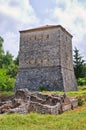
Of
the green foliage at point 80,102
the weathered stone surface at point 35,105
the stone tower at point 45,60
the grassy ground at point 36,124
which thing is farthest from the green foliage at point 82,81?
the grassy ground at point 36,124

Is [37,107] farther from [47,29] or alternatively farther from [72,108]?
[47,29]

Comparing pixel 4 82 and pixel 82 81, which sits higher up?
pixel 82 81

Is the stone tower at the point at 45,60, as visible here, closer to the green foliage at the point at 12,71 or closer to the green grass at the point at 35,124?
the green foliage at the point at 12,71

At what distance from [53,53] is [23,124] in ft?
83.4

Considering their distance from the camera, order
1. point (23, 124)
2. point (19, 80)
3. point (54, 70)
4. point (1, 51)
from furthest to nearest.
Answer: point (1, 51), point (19, 80), point (54, 70), point (23, 124)

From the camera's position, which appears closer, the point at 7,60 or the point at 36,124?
the point at 36,124

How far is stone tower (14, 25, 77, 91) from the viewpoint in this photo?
115ft

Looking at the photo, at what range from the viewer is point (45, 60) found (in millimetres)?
36250

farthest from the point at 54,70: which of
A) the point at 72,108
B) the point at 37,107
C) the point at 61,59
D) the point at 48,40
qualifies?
the point at 37,107

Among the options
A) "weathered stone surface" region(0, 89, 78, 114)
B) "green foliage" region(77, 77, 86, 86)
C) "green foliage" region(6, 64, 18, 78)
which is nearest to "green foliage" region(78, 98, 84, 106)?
"weathered stone surface" region(0, 89, 78, 114)

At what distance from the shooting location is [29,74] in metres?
37.2

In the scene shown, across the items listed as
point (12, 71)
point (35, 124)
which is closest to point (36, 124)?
point (35, 124)

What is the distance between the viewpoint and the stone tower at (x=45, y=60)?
35.0 meters

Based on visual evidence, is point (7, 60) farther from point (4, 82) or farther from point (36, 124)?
point (36, 124)
